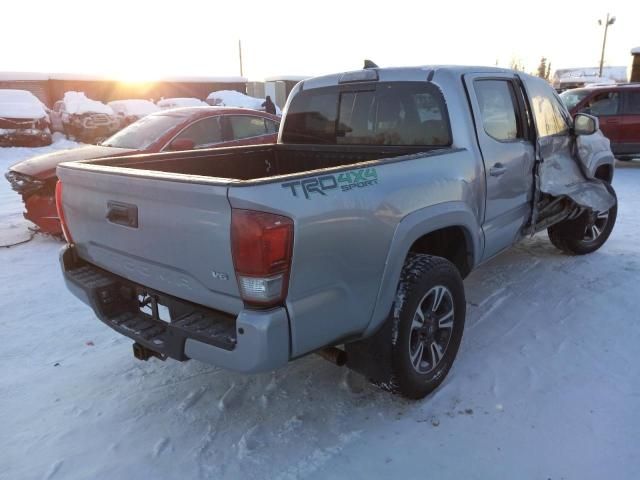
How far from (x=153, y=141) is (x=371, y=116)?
13.2 ft

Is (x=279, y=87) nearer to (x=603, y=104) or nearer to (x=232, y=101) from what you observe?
(x=232, y=101)

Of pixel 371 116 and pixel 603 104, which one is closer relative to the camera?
pixel 371 116

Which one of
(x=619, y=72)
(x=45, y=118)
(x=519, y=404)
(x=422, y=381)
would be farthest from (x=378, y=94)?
(x=619, y=72)

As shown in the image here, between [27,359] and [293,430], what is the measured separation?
7.01ft

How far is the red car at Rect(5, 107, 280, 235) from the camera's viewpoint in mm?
6109

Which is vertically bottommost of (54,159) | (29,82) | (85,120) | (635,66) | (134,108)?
(54,159)

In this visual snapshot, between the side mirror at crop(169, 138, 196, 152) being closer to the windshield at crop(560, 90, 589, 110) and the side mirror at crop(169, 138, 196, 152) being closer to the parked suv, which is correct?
the parked suv

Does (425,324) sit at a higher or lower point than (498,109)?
lower

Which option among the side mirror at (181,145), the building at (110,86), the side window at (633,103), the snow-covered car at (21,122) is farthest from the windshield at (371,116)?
the building at (110,86)

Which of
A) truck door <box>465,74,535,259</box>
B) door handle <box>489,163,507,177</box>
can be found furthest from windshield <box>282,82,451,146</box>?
door handle <box>489,163,507,177</box>

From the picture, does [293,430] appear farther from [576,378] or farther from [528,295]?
[528,295]

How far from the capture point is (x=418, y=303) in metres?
2.83

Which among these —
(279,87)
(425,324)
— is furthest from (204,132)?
(279,87)

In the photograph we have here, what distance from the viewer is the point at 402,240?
105 inches
